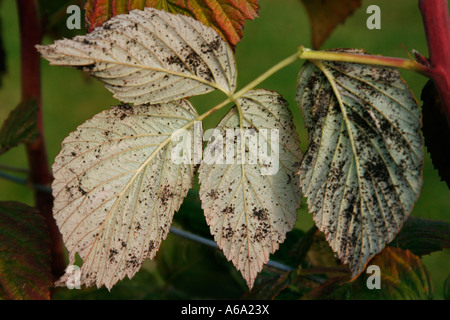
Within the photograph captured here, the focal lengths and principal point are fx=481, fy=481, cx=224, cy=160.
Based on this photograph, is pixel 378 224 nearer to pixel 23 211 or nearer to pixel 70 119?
pixel 23 211

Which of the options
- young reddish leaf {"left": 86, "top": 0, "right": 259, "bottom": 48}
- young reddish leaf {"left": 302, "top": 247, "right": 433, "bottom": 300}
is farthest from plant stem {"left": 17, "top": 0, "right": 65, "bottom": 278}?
young reddish leaf {"left": 302, "top": 247, "right": 433, "bottom": 300}

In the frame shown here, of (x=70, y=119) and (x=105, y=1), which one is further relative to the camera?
(x=70, y=119)

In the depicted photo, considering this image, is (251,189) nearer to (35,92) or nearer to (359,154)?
(359,154)

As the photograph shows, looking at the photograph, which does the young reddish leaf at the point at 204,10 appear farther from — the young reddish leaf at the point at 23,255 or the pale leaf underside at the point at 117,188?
the young reddish leaf at the point at 23,255

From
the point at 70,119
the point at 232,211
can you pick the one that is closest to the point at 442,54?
the point at 232,211

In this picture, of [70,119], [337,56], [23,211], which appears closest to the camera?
[337,56]

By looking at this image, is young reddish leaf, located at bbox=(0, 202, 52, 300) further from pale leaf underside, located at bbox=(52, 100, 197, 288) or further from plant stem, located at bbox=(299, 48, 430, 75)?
plant stem, located at bbox=(299, 48, 430, 75)
